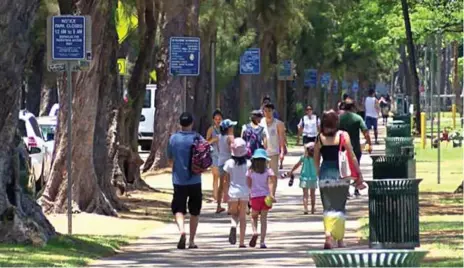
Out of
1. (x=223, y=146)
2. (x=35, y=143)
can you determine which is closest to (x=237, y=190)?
(x=223, y=146)

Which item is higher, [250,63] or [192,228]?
[250,63]

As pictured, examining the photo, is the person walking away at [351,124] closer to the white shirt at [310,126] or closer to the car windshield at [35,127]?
the car windshield at [35,127]

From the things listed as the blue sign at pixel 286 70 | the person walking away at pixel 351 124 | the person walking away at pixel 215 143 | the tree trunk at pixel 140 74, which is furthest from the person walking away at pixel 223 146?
the blue sign at pixel 286 70

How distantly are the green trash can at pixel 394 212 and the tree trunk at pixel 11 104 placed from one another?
4.19 metres

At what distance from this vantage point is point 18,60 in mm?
16594

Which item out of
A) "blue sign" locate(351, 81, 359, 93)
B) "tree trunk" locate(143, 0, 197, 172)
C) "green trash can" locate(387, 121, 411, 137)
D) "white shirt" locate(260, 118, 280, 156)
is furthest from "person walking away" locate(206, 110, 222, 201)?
"blue sign" locate(351, 81, 359, 93)

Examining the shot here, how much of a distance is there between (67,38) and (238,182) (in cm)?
302

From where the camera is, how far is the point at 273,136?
23422mm

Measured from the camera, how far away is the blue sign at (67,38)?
59.3 ft

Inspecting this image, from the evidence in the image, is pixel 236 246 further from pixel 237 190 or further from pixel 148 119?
pixel 148 119

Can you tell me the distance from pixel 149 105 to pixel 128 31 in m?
18.1

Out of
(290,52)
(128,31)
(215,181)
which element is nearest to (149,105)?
(290,52)

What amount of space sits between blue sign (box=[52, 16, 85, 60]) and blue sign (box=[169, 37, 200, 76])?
6785 mm

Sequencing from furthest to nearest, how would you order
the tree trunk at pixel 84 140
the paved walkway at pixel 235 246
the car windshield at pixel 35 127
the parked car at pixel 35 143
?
the car windshield at pixel 35 127 < the parked car at pixel 35 143 < the tree trunk at pixel 84 140 < the paved walkway at pixel 235 246
